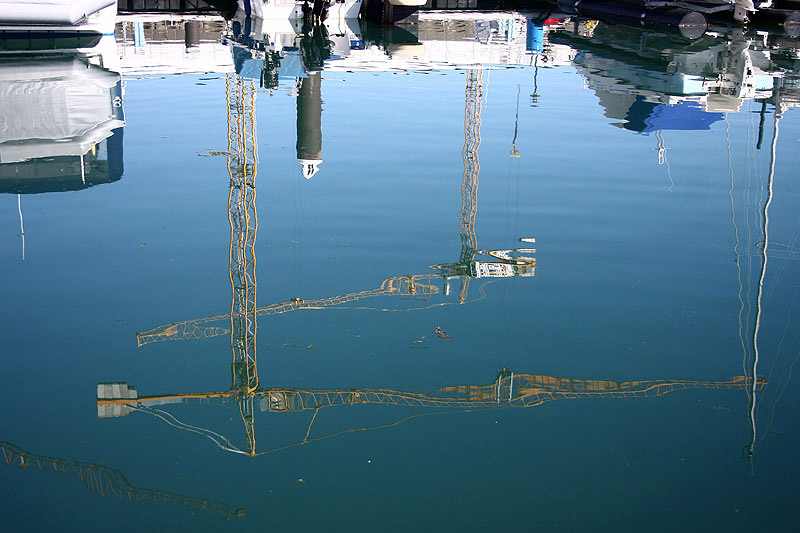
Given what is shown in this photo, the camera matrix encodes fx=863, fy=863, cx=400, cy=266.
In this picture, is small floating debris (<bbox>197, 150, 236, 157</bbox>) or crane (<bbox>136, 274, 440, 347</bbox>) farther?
small floating debris (<bbox>197, 150, 236, 157</bbox>)

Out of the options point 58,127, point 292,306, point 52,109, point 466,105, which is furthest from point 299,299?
point 466,105

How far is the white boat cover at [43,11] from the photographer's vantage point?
21.6m

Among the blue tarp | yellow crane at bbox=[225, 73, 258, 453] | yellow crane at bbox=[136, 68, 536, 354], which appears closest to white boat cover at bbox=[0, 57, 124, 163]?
yellow crane at bbox=[225, 73, 258, 453]

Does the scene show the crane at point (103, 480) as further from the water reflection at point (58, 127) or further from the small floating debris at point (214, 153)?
the small floating debris at point (214, 153)

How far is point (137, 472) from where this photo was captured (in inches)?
190

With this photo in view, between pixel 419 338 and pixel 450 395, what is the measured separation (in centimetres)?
86

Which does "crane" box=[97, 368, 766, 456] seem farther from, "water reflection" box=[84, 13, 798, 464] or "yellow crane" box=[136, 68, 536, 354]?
"yellow crane" box=[136, 68, 536, 354]

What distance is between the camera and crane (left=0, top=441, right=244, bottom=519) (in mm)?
4551

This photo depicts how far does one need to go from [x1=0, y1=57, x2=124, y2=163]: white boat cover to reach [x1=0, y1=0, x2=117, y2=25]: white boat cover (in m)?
3.31

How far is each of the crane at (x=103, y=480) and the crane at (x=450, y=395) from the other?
572 millimetres

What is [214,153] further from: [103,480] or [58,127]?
[103,480]

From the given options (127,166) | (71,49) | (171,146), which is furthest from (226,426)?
(71,49)

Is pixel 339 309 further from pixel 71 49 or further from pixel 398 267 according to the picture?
pixel 71 49

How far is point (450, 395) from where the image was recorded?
5.70 meters
